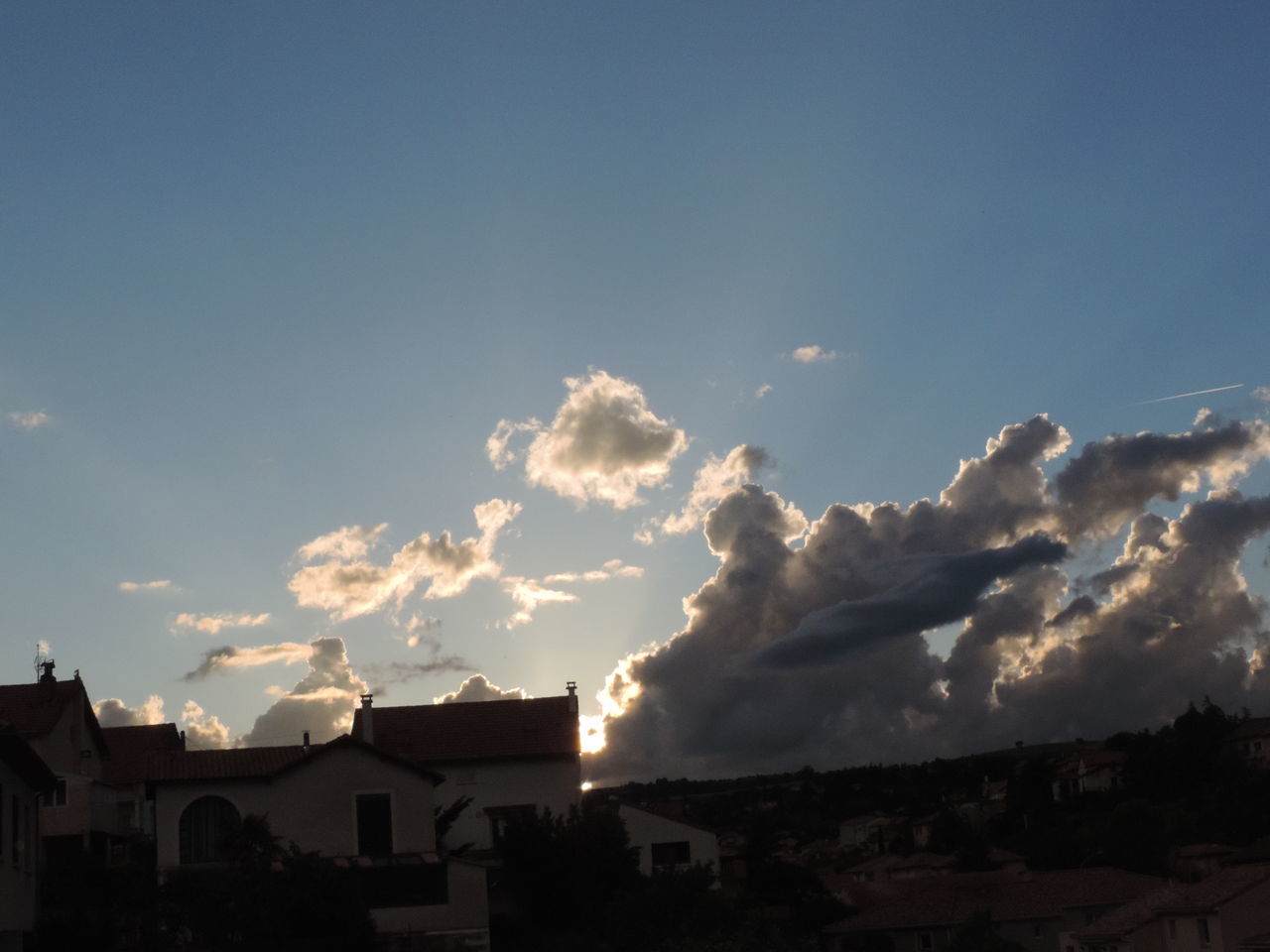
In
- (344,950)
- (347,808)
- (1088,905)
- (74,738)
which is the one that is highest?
(74,738)

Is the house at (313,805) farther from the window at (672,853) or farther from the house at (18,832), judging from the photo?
the window at (672,853)

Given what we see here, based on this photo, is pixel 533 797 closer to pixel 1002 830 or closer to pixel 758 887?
pixel 758 887

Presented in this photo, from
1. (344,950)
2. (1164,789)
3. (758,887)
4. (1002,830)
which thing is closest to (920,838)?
(1002,830)

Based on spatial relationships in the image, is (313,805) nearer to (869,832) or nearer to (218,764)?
(218,764)

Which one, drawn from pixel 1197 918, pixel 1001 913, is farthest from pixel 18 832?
pixel 1001 913

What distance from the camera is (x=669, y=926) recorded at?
136 feet

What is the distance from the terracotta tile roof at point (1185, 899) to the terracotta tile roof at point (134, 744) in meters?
42.3

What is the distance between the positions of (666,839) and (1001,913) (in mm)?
25168

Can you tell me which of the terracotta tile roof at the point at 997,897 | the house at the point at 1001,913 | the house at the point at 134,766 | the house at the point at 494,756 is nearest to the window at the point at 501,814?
the house at the point at 494,756

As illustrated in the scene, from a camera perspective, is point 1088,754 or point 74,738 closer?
point 74,738

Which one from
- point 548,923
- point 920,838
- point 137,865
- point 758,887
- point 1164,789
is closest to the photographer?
point 137,865

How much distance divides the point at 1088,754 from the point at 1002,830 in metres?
30.5

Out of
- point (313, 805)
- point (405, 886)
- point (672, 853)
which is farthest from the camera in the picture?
point (672, 853)

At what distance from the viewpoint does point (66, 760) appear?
49.4 meters
